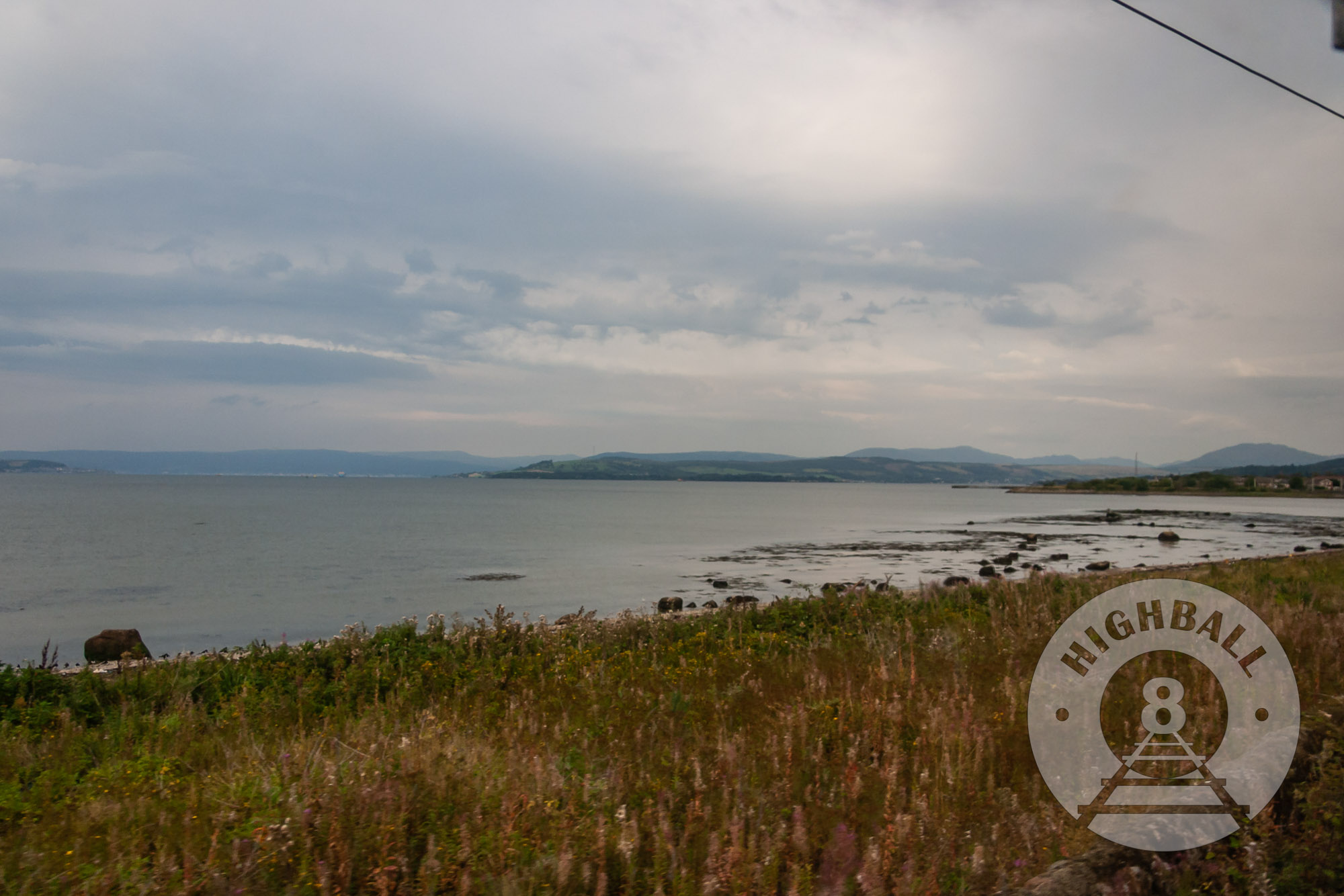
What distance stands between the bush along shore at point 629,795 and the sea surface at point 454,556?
1687cm

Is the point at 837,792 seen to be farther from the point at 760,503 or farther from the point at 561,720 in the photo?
the point at 760,503

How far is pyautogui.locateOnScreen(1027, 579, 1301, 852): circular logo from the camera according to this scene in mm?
4281

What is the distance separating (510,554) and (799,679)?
147 ft

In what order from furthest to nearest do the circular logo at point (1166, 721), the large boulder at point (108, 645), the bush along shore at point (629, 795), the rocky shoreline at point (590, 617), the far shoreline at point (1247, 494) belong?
the far shoreline at point (1247, 494) < the large boulder at point (108, 645) < the rocky shoreline at point (590, 617) < the circular logo at point (1166, 721) < the bush along shore at point (629, 795)

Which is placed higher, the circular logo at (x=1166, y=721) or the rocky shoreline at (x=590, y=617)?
the circular logo at (x=1166, y=721)

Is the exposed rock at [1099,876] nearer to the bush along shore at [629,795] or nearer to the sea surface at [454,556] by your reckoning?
the bush along shore at [629,795]

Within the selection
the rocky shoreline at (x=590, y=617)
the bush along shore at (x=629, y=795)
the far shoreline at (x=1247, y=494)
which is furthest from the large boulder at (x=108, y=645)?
the far shoreline at (x=1247, y=494)

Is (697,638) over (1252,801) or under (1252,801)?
under

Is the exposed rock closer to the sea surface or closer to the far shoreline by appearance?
the sea surface

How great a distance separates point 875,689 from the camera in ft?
24.0

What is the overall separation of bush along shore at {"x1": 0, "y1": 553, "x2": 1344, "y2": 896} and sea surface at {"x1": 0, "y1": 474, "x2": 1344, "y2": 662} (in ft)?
55.4

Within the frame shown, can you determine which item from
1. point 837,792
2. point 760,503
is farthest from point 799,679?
point 760,503

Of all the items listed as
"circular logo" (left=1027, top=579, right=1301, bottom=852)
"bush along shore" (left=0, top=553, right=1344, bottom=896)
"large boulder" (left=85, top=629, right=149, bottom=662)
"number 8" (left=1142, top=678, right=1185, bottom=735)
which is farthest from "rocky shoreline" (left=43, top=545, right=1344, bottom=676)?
"number 8" (left=1142, top=678, right=1185, bottom=735)

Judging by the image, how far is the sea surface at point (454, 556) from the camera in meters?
29.8
